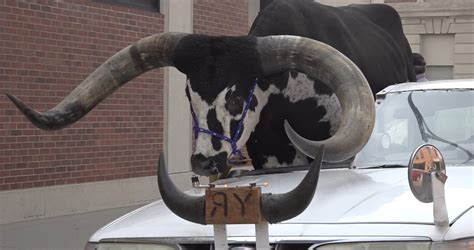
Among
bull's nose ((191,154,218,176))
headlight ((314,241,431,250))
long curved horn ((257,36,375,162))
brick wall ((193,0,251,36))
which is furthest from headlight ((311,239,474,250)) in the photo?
brick wall ((193,0,251,36))

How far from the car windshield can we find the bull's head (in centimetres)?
45

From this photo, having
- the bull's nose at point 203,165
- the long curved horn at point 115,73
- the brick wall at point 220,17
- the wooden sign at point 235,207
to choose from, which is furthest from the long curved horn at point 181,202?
the brick wall at point 220,17

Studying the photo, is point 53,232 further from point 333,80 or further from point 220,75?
point 333,80

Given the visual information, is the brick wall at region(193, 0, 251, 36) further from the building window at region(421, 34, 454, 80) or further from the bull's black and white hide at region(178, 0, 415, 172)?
the building window at region(421, 34, 454, 80)

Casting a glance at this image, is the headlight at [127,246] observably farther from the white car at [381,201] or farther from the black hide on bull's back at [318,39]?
the black hide on bull's back at [318,39]

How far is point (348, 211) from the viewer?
3.71 meters

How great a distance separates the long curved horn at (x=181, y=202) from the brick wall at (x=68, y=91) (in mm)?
7227

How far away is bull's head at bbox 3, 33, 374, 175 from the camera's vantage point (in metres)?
5.37

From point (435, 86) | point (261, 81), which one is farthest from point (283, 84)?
A: point (435, 86)

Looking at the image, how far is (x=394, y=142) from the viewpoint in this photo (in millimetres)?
5125

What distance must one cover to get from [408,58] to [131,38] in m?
5.78

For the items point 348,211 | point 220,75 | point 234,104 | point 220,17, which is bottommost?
point 348,211

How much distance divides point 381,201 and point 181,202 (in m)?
0.99

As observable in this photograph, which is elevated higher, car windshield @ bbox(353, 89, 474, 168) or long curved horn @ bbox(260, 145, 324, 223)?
car windshield @ bbox(353, 89, 474, 168)
